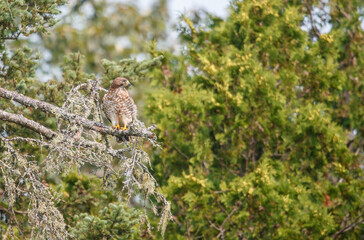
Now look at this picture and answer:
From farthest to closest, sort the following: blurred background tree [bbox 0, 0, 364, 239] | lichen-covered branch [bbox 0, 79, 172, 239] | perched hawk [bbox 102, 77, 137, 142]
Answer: blurred background tree [bbox 0, 0, 364, 239]
perched hawk [bbox 102, 77, 137, 142]
lichen-covered branch [bbox 0, 79, 172, 239]

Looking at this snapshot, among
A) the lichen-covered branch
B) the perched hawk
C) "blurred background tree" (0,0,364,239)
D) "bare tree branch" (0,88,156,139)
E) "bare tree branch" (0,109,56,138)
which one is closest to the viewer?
the lichen-covered branch

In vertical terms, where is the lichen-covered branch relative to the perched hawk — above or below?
below

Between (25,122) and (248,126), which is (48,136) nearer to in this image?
(25,122)

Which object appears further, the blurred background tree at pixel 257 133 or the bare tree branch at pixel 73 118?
the blurred background tree at pixel 257 133

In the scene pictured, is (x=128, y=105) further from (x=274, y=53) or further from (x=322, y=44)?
(x=322, y=44)

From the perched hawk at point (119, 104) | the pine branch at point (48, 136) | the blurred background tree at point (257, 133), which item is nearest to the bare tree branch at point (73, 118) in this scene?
the pine branch at point (48, 136)

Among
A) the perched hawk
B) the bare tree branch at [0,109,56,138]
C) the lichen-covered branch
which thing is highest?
the perched hawk

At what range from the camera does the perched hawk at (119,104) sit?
675cm

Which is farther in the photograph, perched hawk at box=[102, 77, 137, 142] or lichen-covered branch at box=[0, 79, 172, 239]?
perched hawk at box=[102, 77, 137, 142]

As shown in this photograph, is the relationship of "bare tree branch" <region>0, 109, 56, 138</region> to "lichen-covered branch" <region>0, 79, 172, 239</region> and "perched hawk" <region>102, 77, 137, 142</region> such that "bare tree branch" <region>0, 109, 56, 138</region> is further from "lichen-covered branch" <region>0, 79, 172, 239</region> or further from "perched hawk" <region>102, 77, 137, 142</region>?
"perched hawk" <region>102, 77, 137, 142</region>

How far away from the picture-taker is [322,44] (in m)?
9.80

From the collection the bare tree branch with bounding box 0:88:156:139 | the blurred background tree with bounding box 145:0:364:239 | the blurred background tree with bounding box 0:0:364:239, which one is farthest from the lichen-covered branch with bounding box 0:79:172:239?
the blurred background tree with bounding box 145:0:364:239

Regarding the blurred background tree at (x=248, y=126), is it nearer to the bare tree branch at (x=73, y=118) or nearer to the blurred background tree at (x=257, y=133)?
the blurred background tree at (x=257, y=133)

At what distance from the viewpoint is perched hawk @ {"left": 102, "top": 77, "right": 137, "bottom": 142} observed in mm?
6754
